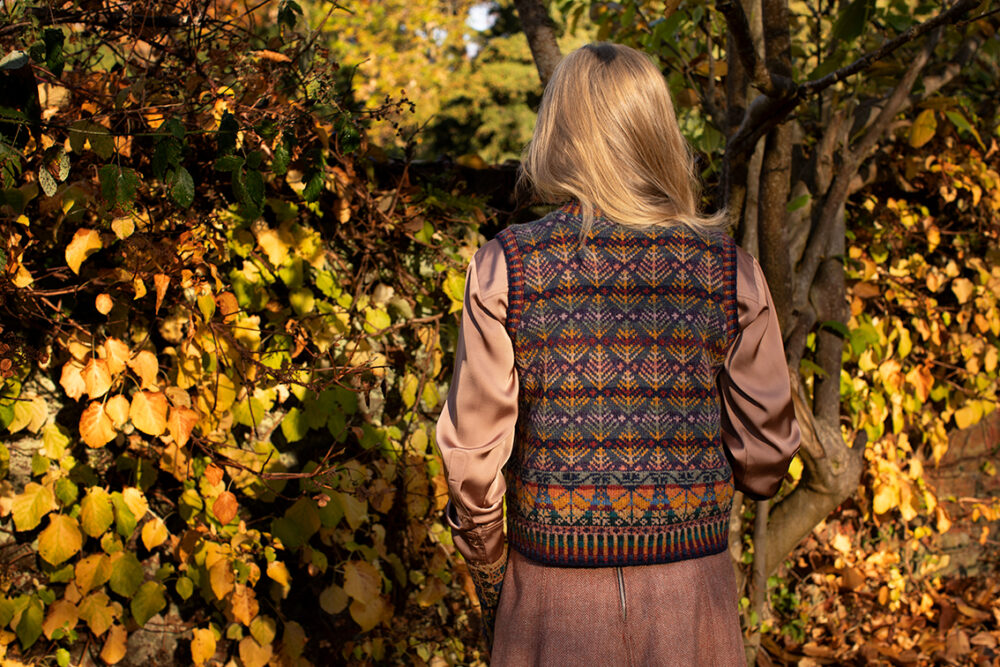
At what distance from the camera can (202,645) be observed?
2.14 m

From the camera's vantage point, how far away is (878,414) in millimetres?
3248

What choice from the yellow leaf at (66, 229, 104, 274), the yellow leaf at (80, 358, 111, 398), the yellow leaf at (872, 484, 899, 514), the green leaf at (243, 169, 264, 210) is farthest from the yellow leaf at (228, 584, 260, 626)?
the yellow leaf at (872, 484, 899, 514)

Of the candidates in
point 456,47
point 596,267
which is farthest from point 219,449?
point 456,47

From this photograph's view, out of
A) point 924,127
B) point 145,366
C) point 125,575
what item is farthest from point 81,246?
point 924,127

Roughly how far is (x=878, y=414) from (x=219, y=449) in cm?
250

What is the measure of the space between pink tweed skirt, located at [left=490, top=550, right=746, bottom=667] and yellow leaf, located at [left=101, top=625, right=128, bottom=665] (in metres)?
1.21

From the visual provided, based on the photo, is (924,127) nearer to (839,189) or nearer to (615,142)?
(839,189)

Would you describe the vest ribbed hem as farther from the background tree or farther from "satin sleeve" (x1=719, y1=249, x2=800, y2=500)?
the background tree

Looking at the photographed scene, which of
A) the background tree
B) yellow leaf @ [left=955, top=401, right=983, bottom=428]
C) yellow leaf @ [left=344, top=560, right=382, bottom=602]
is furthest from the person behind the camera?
yellow leaf @ [left=955, top=401, right=983, bottom=428]

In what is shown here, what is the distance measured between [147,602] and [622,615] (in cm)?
130

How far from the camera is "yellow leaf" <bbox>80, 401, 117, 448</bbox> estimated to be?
1.92 m

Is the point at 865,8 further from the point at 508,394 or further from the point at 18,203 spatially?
the point at 18,203

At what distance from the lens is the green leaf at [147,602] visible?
6.76 feet

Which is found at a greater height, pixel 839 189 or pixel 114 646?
pixel 839 189
